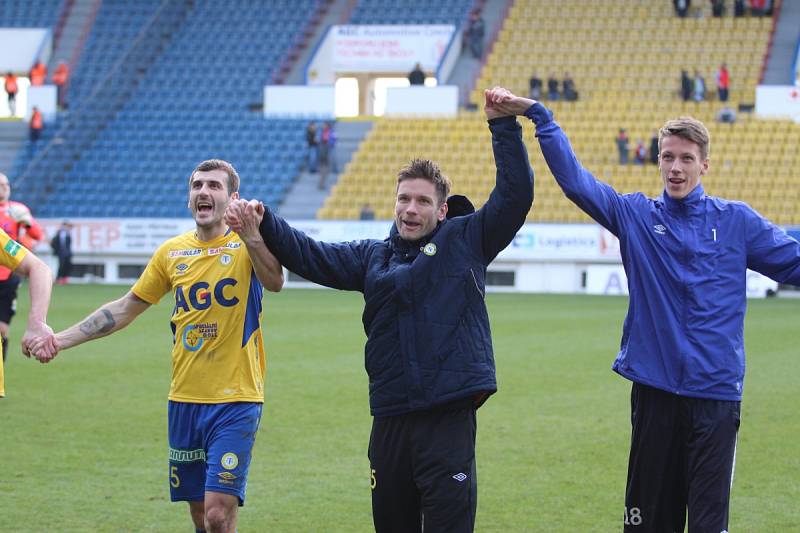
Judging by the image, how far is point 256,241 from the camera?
17.6 feet

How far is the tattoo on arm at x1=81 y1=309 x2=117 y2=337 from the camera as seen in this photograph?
21.1 feet

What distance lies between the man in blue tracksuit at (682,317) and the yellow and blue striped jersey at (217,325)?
1.72 meters

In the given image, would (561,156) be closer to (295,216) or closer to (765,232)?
(765,232)

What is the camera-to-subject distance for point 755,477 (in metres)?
9.26

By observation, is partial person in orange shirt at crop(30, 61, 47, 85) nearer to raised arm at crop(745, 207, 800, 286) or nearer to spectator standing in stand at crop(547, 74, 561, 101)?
spectator standing in stand at crop(547, 74, 561, 101)

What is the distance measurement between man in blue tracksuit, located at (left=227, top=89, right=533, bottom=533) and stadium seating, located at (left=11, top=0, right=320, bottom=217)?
3308 cm

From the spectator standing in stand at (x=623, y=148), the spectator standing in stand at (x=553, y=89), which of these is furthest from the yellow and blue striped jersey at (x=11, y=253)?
the spectator standing in stand at (x=553, y=89)

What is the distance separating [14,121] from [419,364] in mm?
40218

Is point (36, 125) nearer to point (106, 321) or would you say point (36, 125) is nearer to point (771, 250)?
point (106, 321)

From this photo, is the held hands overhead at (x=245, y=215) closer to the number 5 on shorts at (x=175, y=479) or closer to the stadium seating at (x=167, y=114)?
the number 5 on shorts at (x=175, y=479)

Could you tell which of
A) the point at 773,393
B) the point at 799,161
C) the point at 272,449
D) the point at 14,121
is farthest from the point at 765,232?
the point at 14,121

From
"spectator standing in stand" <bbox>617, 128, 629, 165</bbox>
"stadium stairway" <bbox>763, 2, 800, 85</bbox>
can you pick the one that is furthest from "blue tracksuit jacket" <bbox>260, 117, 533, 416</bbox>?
"stadium stairway" <bbox>763, 2, 800, 85</bbox>

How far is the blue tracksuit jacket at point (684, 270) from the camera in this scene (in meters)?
5.43

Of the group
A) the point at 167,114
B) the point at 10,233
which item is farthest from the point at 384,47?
the point at 10,233
